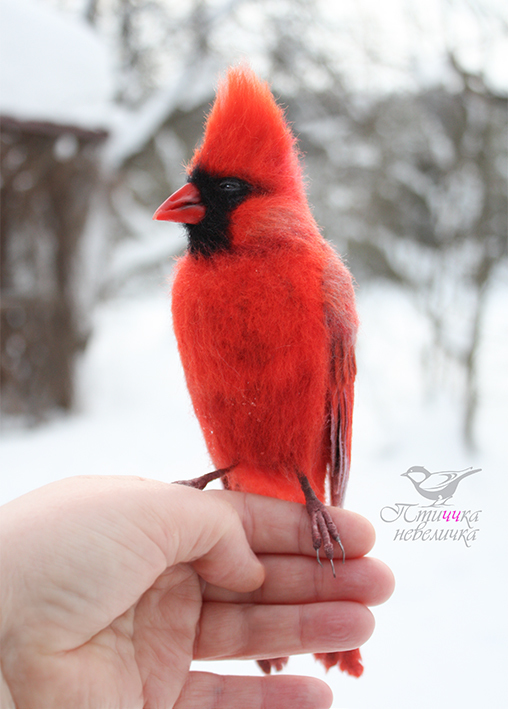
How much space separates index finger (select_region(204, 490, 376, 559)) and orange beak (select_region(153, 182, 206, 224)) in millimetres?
437

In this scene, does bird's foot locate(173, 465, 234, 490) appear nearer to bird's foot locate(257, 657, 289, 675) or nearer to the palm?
the palm

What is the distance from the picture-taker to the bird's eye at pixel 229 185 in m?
0.68

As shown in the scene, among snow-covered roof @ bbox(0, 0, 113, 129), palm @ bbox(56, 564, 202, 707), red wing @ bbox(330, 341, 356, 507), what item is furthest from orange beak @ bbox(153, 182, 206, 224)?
snow-covered roof @ bbox(0, 0, 113, 129)

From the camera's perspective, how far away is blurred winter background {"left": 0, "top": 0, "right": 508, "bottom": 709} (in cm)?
174

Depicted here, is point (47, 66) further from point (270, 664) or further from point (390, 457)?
point (270, 664)

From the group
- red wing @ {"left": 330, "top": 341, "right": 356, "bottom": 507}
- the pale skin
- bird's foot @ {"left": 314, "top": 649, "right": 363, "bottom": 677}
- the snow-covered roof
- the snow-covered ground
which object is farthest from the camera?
the snow-covered roof

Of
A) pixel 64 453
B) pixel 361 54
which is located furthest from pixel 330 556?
pixel 361 54

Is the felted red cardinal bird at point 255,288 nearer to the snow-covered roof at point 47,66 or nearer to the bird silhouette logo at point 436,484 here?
the bird silhouette logo at point 436,484

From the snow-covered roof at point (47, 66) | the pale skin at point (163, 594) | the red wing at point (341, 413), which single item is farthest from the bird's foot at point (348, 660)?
the snow-covered roof at point (47, 66)

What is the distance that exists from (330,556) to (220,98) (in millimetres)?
685

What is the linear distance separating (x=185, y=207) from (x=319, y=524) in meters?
0.51

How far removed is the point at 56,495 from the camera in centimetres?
Result: 74

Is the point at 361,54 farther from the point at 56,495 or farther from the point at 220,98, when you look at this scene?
the point at 56,495

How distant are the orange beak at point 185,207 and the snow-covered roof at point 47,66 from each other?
1.47 metres
